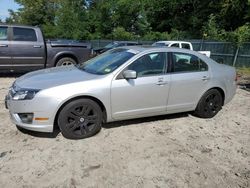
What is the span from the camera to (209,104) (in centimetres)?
576

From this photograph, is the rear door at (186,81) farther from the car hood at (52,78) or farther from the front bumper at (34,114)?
the front bumper at (34,114)

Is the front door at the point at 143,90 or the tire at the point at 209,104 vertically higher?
the front door at the point at 143,90

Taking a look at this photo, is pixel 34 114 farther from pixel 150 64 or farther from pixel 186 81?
pixel 186 81

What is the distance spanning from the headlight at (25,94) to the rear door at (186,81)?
8.02ft

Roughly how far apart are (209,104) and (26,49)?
6.46m

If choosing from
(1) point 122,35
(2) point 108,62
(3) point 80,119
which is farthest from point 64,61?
(1) point 122,35

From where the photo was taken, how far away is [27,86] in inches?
171

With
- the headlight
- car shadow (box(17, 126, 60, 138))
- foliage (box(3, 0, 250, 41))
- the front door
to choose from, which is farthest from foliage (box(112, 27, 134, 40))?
the headlight

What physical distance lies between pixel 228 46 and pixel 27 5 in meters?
46.3

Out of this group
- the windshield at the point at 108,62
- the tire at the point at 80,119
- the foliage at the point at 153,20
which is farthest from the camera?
the foliage at the point at 153,20

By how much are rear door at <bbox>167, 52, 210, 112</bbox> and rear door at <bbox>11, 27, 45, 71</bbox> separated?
19.1ft

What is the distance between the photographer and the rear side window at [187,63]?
5.25 metres

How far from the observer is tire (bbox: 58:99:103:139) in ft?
14.2

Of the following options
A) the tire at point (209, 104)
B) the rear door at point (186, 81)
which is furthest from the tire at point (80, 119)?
the tire at point (209, 104)
